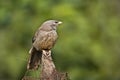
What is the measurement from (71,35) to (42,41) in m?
6.96

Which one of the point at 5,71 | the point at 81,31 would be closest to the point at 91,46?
the point at 81,31

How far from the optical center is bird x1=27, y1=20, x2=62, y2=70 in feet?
18.6

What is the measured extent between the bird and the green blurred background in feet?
20.1

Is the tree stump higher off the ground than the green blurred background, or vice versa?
the tree stump

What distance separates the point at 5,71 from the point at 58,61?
815 millimetres

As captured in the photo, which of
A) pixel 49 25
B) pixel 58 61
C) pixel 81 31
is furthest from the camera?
pixel 81 31

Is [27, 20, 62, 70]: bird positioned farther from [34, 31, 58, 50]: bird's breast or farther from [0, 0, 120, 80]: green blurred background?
[0, 0, 120, 80]: green blurred background

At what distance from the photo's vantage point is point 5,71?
1218 centimetres

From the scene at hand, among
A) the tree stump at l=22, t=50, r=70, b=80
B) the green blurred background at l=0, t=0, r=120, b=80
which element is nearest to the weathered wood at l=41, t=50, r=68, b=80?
the tree stump at l=22, t=50, r=70, b=80

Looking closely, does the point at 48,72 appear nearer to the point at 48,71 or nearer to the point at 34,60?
the point at 48,71

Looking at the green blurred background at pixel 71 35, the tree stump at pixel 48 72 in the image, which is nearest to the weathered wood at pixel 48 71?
the tree stump at pixel 48 72

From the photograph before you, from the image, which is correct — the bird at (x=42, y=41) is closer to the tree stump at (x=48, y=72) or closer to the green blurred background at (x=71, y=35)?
the tree stump at (x=48, y=72)

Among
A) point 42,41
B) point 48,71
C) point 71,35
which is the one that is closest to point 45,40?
point 42,41

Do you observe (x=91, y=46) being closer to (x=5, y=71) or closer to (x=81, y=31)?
(x=81, y=31)
